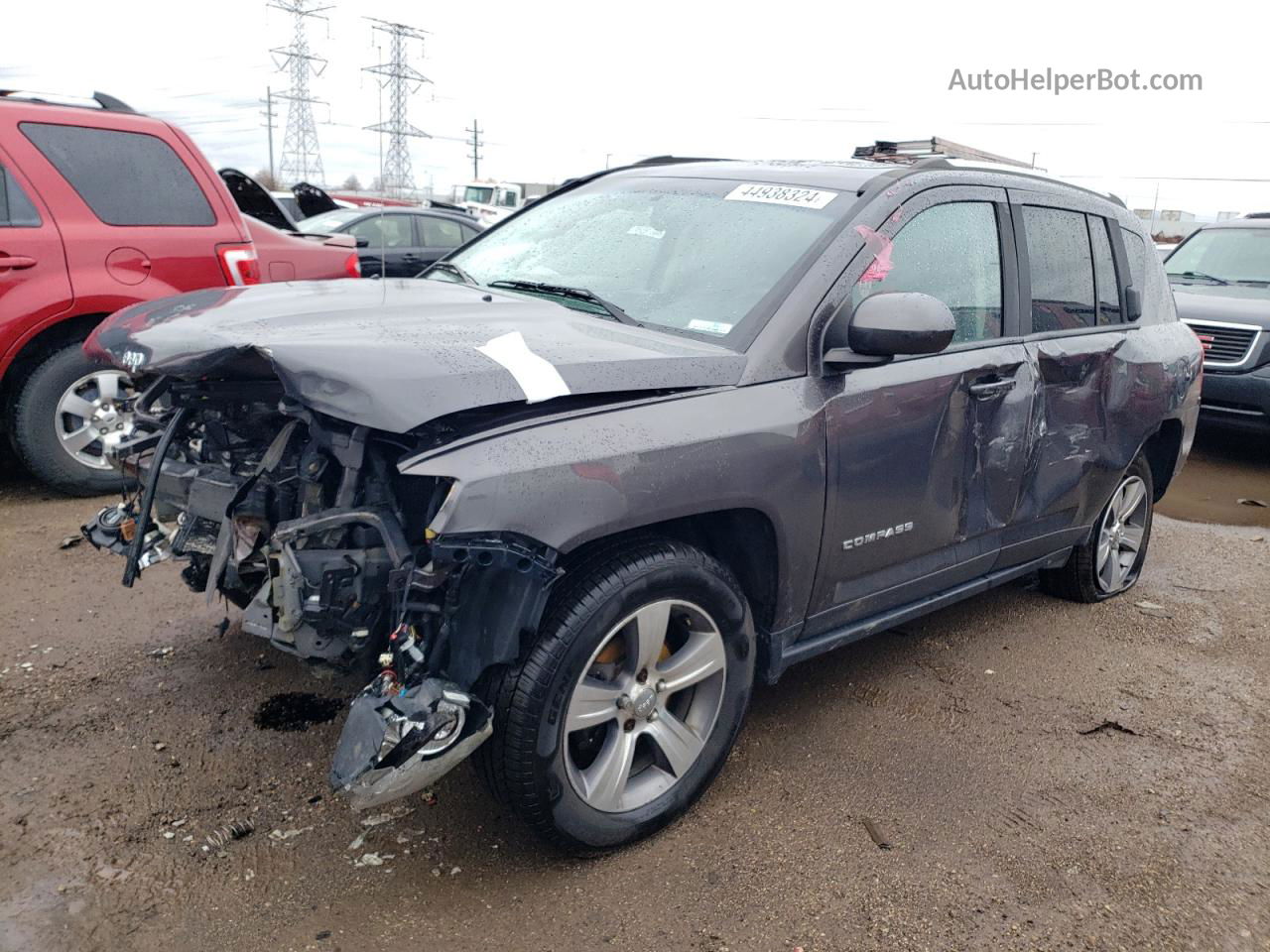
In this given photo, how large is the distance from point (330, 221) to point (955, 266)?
377 inches

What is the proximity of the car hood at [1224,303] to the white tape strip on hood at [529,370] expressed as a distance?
713 cm

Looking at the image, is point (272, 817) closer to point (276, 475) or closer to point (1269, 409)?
point (276, 475)

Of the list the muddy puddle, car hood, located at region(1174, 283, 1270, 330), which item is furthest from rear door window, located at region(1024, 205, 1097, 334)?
car hood, located at region(1174, 283, 1270, 330)

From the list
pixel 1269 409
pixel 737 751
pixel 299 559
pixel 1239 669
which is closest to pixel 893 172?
pixel 737 751

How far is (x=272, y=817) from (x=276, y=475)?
3.17 ft

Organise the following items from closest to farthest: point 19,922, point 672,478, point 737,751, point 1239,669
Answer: point 19,922 < point 672,478 < point 737,751 < point 1239,669

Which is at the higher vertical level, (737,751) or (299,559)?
(299,559)

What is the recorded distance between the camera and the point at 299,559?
93.5 inches

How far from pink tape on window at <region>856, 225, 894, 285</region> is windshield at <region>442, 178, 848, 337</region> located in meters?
0.12

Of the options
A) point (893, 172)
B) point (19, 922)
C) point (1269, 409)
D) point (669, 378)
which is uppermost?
point (893, 172)

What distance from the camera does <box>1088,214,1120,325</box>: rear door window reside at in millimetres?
4125

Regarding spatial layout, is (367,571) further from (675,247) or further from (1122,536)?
(1122,536)

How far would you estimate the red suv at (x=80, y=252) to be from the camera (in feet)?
16.4

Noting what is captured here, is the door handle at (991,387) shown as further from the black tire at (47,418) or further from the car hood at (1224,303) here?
the car hood at (1224,303)
